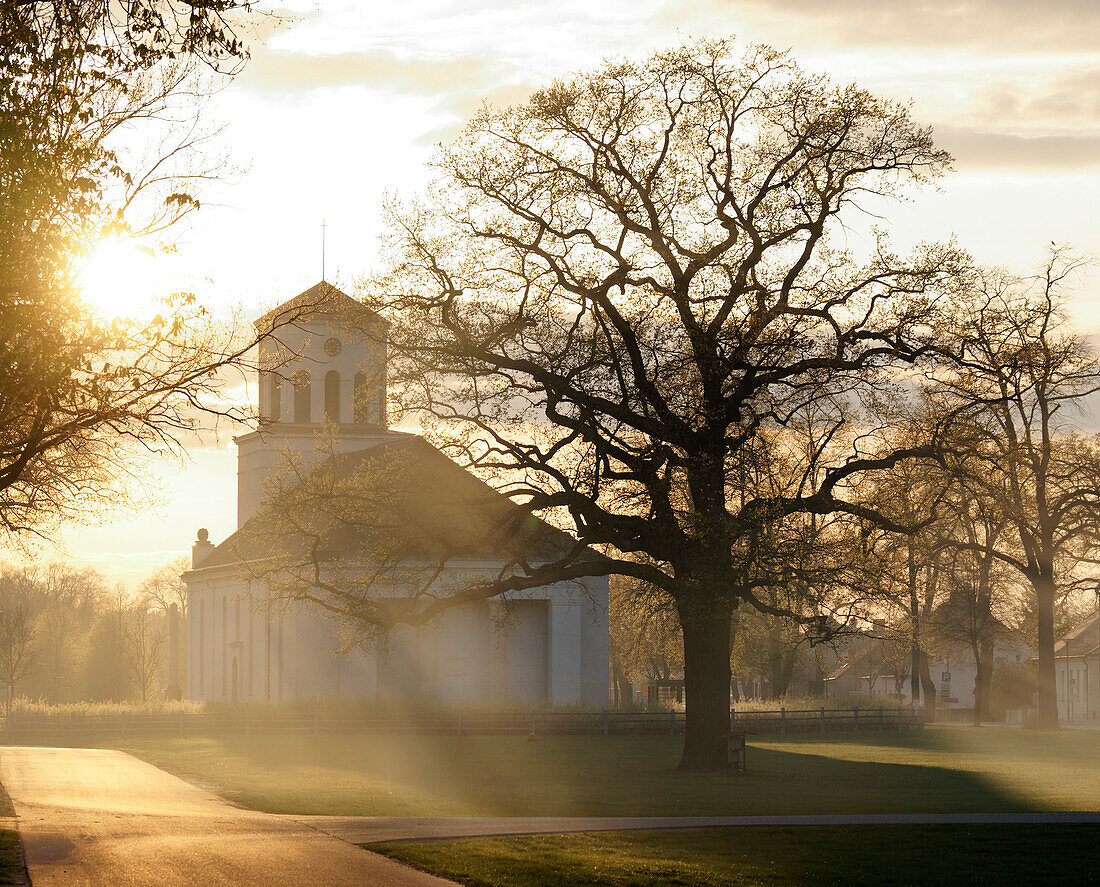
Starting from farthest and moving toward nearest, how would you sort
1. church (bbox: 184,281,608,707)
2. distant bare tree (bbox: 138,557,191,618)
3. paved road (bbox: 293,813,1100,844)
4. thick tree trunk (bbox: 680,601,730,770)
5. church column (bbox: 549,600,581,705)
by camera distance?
distant bare tree (bbox: 138,557,191,618) < church column (bbox: 549,600,581,705) < church (bbox: 184,281,608,707) < thick tree trunk (bbox: 680,601,730,770) < paved road (bbox: 293,813,1100,844)

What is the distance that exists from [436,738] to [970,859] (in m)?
29.5

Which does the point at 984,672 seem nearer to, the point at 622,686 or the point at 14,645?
the point at 622,686

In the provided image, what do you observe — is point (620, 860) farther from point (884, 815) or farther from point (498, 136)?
point (498, 136)

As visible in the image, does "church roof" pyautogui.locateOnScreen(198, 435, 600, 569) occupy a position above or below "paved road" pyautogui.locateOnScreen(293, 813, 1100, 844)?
above

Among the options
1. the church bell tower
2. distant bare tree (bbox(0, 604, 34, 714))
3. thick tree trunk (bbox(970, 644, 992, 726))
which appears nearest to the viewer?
the church bell tower

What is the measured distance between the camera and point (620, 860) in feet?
50.7

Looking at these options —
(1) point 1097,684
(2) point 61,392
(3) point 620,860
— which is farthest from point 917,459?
(1) point 1097,684

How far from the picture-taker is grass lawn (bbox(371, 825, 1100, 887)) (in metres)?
14.3

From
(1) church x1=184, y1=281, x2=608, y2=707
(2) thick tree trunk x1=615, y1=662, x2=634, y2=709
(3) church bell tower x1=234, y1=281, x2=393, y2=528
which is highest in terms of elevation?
(3) church bell tower x1=234, y1=281, x2=393, y2=528

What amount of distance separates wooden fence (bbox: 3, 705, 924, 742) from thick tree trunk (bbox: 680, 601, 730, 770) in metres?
14.6

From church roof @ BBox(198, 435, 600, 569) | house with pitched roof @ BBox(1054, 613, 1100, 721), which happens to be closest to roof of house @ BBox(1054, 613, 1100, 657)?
house with pitched roof @ BBox(1054, 613, 1100, 721)

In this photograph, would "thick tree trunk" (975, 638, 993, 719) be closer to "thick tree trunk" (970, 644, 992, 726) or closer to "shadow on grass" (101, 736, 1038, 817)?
"thick tree trunk" (970, 644, 992, 726)

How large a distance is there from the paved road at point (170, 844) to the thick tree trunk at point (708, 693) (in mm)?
11788

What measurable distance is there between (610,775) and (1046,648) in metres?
27.2
